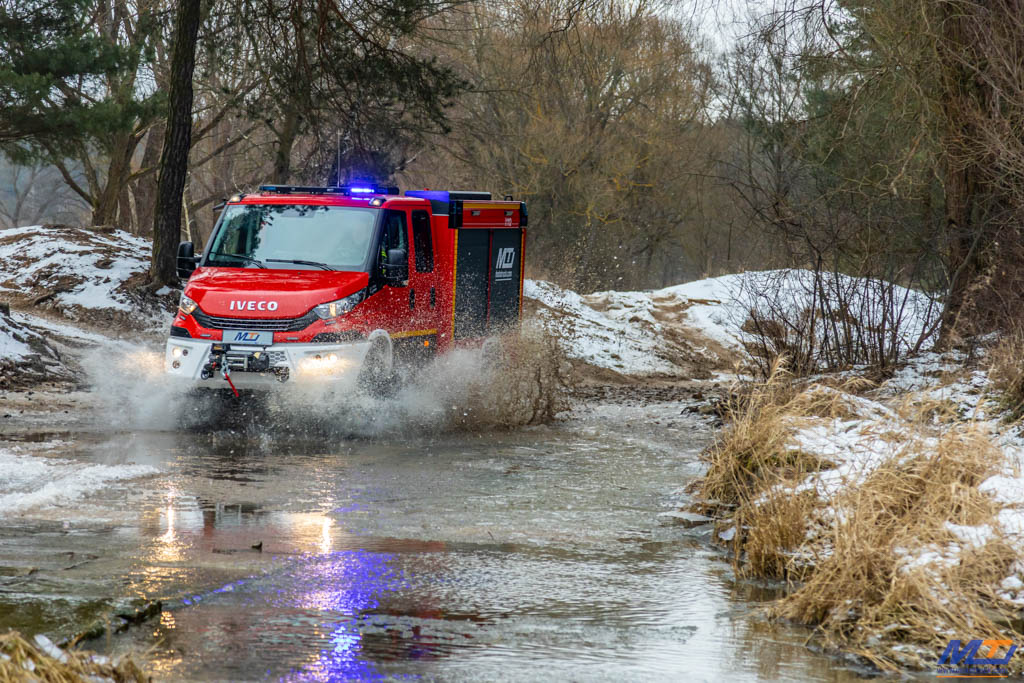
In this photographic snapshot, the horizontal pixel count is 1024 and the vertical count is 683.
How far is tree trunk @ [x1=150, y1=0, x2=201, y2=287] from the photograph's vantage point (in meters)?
22.1

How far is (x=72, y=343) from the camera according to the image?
1889 centimetres

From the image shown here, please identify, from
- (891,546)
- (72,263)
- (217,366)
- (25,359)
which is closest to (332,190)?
(217,366)

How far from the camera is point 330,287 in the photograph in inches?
480

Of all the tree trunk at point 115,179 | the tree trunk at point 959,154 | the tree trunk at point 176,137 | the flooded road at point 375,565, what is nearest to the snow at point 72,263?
the tree trunk at point 176,137

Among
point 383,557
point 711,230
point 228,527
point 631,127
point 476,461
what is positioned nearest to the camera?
point 383,557

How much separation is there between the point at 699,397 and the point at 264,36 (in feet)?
38.1

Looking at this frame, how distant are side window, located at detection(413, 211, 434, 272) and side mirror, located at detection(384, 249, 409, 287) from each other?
46 cm

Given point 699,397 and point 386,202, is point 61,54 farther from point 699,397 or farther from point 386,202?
point 699,397

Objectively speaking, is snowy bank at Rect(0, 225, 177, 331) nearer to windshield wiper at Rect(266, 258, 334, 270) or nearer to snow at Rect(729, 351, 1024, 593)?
windshield wiper at Rect(266, 258, 334, 270)

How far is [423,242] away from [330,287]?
74.2 inches

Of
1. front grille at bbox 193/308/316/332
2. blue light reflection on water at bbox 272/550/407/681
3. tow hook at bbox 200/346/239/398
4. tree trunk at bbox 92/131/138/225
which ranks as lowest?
blue light reflection on water at bbox 272/550/407/681

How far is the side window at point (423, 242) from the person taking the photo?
1360cm

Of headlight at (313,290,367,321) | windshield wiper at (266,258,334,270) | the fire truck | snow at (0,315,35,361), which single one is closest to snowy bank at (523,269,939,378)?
the fire truck

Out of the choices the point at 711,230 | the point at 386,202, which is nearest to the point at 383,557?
the point at 386,202
